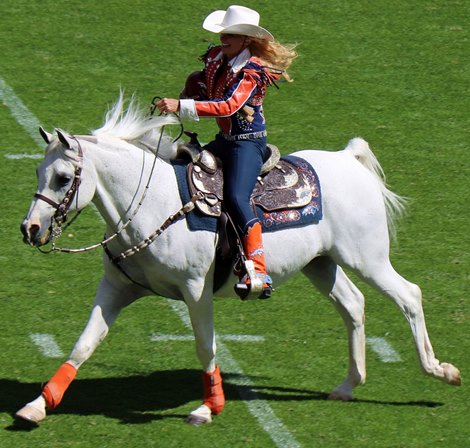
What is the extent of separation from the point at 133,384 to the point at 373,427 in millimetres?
1764

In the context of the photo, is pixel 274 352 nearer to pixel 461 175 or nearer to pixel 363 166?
pixel 363 166

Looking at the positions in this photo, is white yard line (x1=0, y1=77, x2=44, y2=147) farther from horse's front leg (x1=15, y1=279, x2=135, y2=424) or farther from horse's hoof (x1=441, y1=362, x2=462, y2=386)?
horse's hoof (x1=441, y1=362, x2=462, y2=386)

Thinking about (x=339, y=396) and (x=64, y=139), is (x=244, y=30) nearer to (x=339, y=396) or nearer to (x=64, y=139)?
(x=64, y=139)

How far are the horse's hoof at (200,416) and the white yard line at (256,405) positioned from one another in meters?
0.36

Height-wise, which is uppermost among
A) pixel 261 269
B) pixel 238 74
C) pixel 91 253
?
pixel 238 74

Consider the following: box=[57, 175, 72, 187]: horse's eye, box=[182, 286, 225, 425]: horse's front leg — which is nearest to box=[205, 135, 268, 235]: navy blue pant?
box=[182, 286, 225, 425]: horse's front leg

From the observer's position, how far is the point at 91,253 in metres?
12.2

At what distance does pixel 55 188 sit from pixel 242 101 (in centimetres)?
133

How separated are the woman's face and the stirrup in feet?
4.51

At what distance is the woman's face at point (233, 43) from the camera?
9.12m

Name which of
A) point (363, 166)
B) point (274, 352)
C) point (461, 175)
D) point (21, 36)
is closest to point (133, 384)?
point (274, 352)

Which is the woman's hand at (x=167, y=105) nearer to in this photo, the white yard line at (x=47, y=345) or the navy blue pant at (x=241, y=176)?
the navy blue pant at (x=241, y=176)

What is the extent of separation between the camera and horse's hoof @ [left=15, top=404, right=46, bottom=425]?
9018 mm

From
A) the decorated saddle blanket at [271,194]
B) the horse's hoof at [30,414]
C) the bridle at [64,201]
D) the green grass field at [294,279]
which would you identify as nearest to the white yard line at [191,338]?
the green grass field at [294,279]
